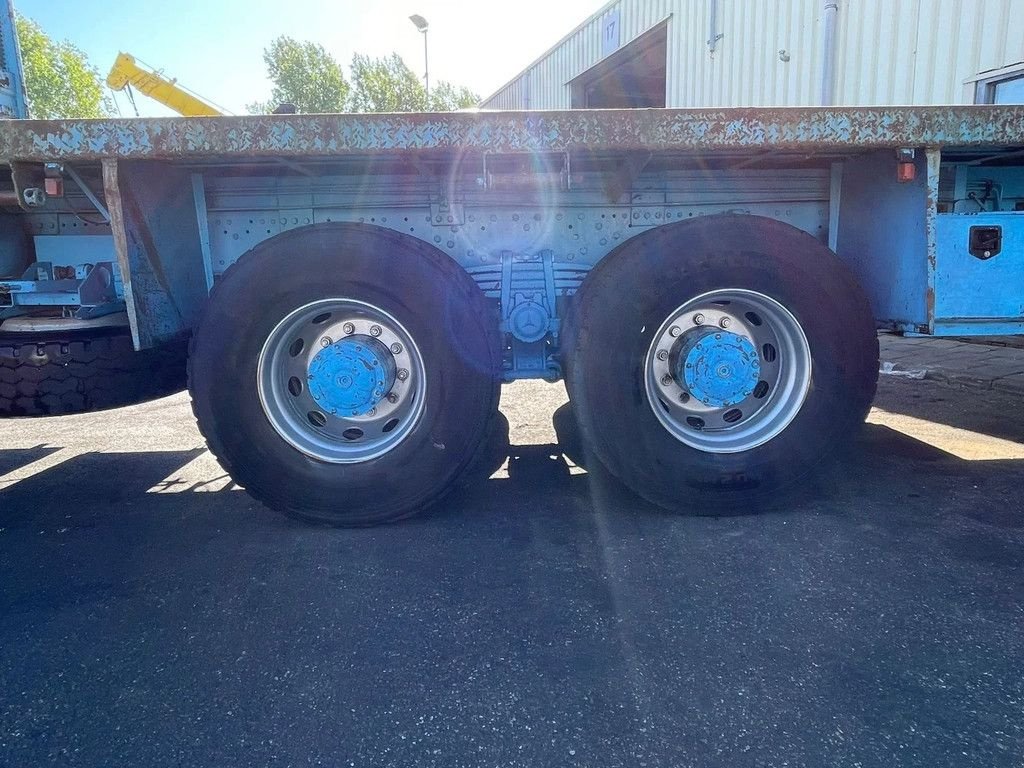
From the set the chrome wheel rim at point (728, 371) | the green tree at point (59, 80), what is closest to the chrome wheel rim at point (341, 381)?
the chrome wheel rim at point (728, 371)

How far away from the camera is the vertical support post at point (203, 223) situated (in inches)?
139

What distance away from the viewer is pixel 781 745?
1.80 m

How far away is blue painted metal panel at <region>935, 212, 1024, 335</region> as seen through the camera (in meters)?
3.22

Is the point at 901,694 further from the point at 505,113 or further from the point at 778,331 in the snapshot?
the point at 505,113

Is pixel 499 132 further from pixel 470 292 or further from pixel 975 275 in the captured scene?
pixel 975 275

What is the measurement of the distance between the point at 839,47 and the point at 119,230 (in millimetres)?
8467

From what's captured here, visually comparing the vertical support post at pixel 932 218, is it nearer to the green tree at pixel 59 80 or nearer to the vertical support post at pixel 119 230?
the vertical support post at pixel 119 230

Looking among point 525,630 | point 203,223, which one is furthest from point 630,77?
point 525,630

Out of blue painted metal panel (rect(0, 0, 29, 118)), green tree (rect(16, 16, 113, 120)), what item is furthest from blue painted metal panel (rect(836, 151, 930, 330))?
green tree (rect(16, 16, 113, 120))

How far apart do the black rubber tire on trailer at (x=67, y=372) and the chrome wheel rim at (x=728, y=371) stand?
2399 millimetres

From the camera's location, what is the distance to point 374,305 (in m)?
3.06

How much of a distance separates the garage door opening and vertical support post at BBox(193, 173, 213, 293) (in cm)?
1000

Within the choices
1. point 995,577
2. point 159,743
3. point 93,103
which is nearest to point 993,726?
point 995,577

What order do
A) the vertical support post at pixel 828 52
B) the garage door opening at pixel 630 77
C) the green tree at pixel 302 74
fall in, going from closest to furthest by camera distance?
the vertical support post at pixel 828 52 < the garage door opening at pixel 630 77 < the green tree at pixel 302 74
